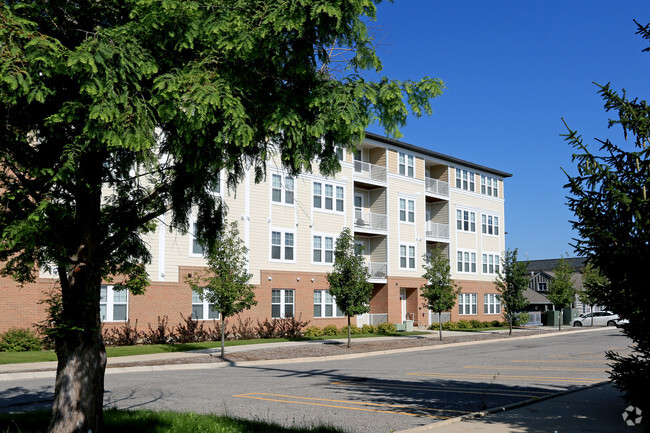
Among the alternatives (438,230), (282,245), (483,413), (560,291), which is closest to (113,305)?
(282,245)

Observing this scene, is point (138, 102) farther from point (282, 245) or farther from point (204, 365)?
point (282, 245)

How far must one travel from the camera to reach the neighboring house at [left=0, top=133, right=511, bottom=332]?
95.6ft

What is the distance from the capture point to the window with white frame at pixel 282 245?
34688 millimetres

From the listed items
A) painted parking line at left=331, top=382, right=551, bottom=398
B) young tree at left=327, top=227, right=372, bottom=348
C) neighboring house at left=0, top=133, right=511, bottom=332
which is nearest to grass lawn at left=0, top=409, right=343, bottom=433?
painted parking line at left=331, top=382, right=551, bottom=398

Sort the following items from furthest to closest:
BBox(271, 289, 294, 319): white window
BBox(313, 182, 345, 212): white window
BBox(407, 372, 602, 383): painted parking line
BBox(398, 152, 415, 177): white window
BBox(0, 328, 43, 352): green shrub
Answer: BBox(398, 152, 415, 177): white window → BBox(313, 182, 345, 212): white window → BBox(271, 289, 294, 319): white window → BBox(0, 328, 43, 352): green shrub → BBox(407, 372, 602, 383): painted parking line

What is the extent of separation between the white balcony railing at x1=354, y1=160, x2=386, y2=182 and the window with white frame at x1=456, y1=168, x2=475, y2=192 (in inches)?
408

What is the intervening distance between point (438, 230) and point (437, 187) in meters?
3.47

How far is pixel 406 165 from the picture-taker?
44.6m

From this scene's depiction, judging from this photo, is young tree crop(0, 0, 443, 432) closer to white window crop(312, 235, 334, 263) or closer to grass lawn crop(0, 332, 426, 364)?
grass lawn crop(0, 332, 426, 364)

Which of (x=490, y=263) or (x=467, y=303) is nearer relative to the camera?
(x=467, y=303)

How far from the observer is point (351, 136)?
24.6 ft

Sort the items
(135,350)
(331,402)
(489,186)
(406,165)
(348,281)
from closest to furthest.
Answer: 1. (331,402)
2. (135,350)
3. (348,281)
4. (406,165)
5. (489,186)

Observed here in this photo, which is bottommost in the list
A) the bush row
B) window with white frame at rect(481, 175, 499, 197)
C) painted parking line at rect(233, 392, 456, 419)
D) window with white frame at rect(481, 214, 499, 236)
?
the bush row

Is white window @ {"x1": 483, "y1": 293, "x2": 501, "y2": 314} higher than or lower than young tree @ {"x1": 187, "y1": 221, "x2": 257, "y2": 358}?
lower
